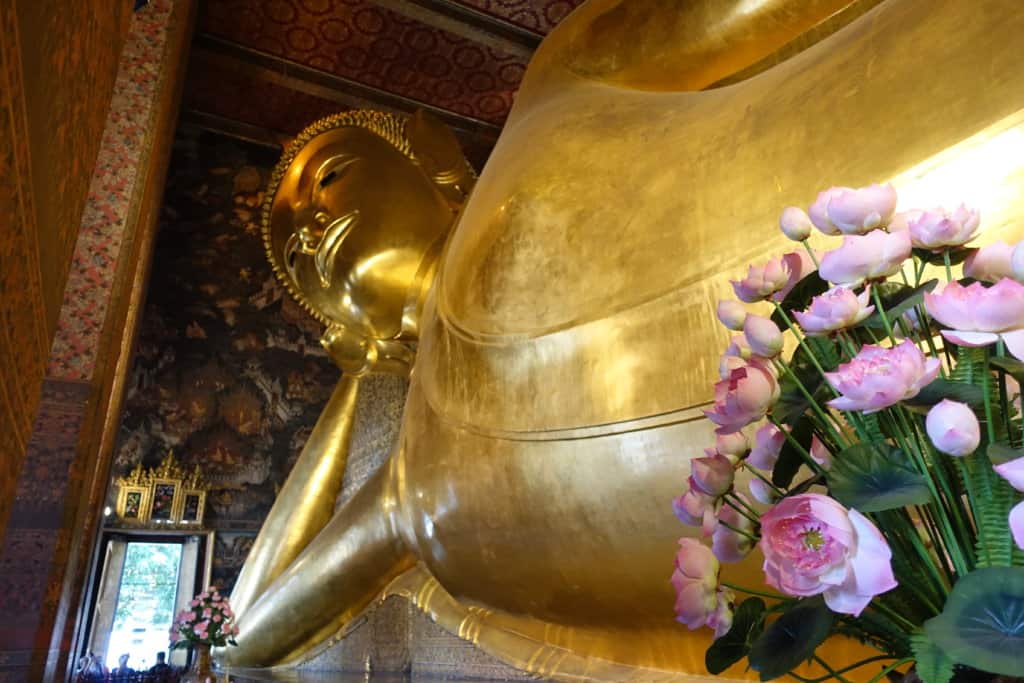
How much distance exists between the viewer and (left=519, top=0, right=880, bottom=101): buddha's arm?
1428 millimetres

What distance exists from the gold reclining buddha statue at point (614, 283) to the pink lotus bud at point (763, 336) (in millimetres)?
442

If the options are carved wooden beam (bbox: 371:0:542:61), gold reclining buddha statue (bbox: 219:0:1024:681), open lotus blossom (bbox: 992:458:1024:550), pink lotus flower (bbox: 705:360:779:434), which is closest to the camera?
open lotus blossom (bbox: 992:458:1024:550)

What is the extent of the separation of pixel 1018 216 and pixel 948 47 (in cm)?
21

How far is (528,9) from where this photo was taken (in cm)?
492

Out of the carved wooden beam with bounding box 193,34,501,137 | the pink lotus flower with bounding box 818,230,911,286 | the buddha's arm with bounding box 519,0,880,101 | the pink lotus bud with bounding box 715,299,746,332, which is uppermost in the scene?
the carved wooden beam with bounding box 193,34,501,137

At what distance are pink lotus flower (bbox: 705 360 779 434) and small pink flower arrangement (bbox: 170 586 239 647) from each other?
177 centimetres

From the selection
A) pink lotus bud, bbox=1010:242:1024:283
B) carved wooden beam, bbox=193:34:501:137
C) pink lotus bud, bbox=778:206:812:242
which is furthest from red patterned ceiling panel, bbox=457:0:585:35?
pink lotus bud, bbox=1010:242:1024:283

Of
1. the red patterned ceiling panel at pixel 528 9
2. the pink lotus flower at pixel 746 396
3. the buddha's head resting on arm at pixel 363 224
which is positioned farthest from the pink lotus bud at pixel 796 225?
the red patterned ceiling panel at pixel 528 9

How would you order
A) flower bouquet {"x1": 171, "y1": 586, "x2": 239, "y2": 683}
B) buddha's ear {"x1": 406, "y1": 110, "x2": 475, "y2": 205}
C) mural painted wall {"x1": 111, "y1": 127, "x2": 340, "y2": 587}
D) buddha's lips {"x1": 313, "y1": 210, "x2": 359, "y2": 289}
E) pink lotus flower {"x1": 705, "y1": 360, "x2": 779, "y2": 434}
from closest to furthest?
pink lotus flower {"x1": 705, "y1": 360, "x2": 779, "y2": 434} → flower bouquet {"x1": 171, "y1": 586, "x2": 239, "y2": 683} → buddha's lips {"x1": 313, "y1": 210, "x2": 359, "y2": 289} → buddha's ear {"x1": 406, "y1": 110, "x2": 475, "y2": 205} → mural painted wall {"x1": 111, "y1": 127, "x2": 340, "y2": 587}

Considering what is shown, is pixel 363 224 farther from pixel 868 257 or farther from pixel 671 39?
pixel 868 257

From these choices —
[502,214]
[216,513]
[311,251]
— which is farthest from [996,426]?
[216,513]

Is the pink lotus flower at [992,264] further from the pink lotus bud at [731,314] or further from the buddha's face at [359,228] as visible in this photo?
the buddha's face at [359,228]

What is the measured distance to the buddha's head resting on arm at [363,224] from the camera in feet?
7.10

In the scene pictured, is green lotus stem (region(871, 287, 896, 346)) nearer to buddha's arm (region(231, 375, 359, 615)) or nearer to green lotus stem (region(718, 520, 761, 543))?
green lotus stem (region(718, 520, 761, 543))
